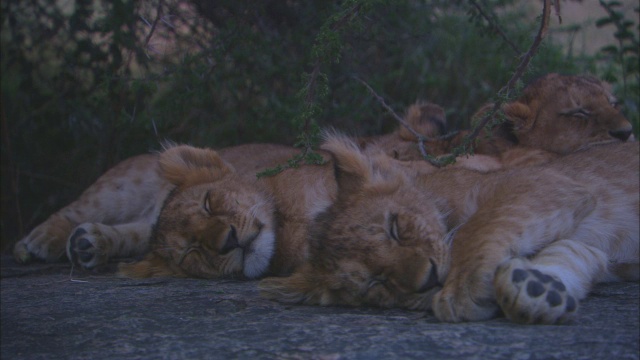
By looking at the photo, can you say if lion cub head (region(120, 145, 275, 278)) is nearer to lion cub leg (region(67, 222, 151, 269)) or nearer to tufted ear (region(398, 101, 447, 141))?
lion cub leg (region(67, 222, 151, 269))

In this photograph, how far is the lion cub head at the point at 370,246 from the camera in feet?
8.85

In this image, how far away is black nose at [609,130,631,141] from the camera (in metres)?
4.38

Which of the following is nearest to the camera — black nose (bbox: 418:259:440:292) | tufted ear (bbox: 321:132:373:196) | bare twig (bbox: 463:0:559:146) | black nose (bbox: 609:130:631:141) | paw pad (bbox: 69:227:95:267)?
black nose (bbox: 418:259:440:292)

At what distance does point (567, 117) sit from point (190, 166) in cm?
217

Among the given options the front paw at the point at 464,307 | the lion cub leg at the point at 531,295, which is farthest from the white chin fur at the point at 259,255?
the lion cub leg at the point at 531,295

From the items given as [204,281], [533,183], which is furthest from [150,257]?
[533,183]

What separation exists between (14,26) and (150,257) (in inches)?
97.7

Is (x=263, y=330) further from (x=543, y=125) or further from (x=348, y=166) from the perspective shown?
(x=543, y=125)

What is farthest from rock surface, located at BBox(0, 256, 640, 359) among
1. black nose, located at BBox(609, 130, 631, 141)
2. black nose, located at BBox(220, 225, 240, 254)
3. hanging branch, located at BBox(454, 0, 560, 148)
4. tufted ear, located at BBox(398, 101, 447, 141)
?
tufted ear, located at BBox(398, 101, 447, 141)

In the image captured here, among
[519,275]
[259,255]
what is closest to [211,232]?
[259,255]

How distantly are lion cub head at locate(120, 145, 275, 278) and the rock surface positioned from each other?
0.91 feet

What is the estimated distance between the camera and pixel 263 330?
2.51m

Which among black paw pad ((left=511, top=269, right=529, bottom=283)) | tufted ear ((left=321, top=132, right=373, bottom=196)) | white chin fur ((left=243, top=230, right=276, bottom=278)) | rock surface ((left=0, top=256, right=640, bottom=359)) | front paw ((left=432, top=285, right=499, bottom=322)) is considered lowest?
rock surface ((left=0, top=256, right=640, bottom=359))

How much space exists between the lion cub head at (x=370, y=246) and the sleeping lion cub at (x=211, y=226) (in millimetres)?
330
